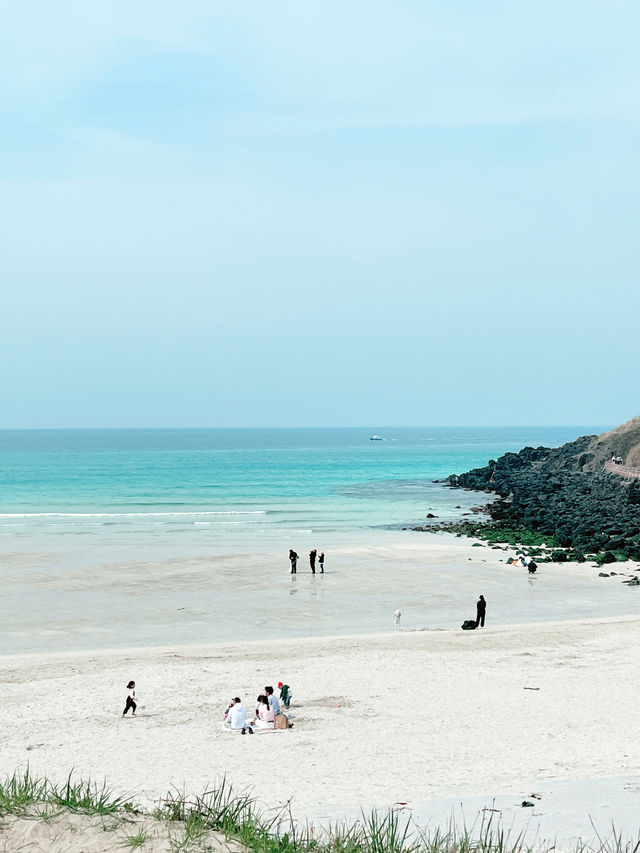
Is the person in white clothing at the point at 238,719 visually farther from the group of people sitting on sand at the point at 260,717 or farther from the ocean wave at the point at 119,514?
the ocean wave at the point at 119,514

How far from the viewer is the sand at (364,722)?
11711 mm

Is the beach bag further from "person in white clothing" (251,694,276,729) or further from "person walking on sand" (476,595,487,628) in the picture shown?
"person walking on sand" (476,595,487,628)

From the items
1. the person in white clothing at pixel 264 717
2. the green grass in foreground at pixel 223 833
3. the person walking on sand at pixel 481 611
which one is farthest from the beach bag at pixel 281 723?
the person walking on sand at pixel 481 611

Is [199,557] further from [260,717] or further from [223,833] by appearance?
[223,833]

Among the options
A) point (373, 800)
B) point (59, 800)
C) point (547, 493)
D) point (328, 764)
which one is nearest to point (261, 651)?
point (328, 764)

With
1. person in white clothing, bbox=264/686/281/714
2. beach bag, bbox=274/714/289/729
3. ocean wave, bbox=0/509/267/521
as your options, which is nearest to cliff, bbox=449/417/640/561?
ocean wave, bbox=0/509/267/521

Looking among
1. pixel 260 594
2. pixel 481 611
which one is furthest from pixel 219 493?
pixel 481 611

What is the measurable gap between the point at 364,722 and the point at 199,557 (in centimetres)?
2524

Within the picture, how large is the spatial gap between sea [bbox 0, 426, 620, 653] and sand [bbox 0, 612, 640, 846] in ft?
12.0

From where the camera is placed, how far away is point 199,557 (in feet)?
130

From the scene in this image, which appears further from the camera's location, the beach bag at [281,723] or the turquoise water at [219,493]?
the turquoise water at [219,493]

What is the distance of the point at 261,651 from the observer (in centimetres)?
2178

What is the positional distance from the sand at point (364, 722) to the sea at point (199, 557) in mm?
3666

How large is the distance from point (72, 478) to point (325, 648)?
7746cm
